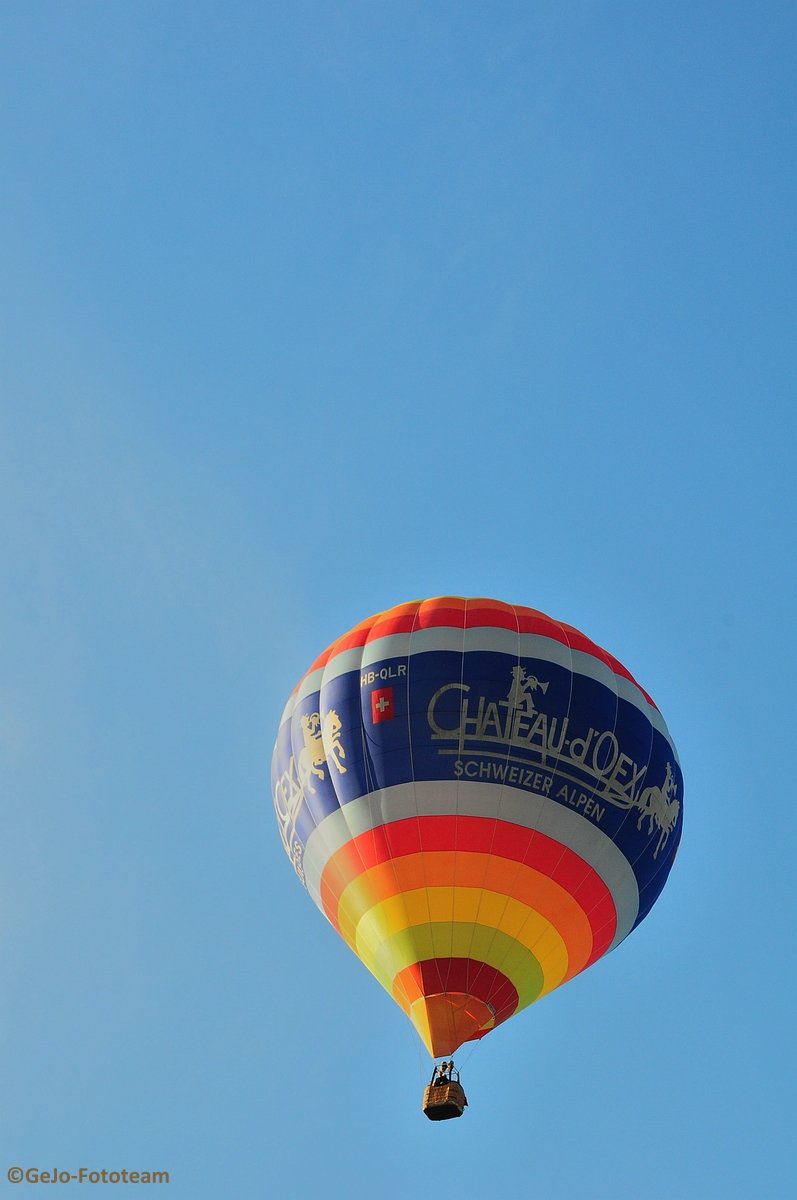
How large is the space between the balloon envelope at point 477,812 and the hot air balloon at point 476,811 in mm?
21

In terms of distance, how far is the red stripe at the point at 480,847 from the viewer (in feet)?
61.4

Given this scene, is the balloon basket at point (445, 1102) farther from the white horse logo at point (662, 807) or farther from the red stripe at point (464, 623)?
the red stripe at point (464, 623)

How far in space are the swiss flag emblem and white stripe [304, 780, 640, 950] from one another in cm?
91

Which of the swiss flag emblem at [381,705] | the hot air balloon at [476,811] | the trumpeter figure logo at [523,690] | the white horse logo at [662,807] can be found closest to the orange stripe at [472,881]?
the hot air balloon at [476,811]

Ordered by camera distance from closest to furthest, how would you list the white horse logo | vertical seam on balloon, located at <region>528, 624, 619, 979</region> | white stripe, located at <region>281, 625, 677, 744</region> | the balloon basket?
the balloon basket < vertical seam on balloon, located at <region>528, 624, 619, 979</region> < the white horse logo < white stripe, located at <region>281, 625, 677, 744</region>

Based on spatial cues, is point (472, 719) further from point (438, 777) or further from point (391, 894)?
point (391, 894)

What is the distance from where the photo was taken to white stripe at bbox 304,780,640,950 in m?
18.7

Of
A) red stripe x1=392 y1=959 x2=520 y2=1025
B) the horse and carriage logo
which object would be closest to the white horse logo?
the horse and carriage logo

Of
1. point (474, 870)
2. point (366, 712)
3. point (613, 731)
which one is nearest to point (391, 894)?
point (474, 870)

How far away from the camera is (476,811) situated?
18.7 meters

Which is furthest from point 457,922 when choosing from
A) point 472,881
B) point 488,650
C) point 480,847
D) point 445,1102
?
point 488,650

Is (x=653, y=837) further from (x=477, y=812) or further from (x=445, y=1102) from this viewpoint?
(x=445, y=1102)

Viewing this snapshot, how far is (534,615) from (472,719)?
7.31ft

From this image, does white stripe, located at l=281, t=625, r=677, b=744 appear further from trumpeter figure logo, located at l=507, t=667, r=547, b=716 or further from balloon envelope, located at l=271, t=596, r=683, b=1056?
trumpeter figure logo, located at l=507, t=667, r=547, b=716
